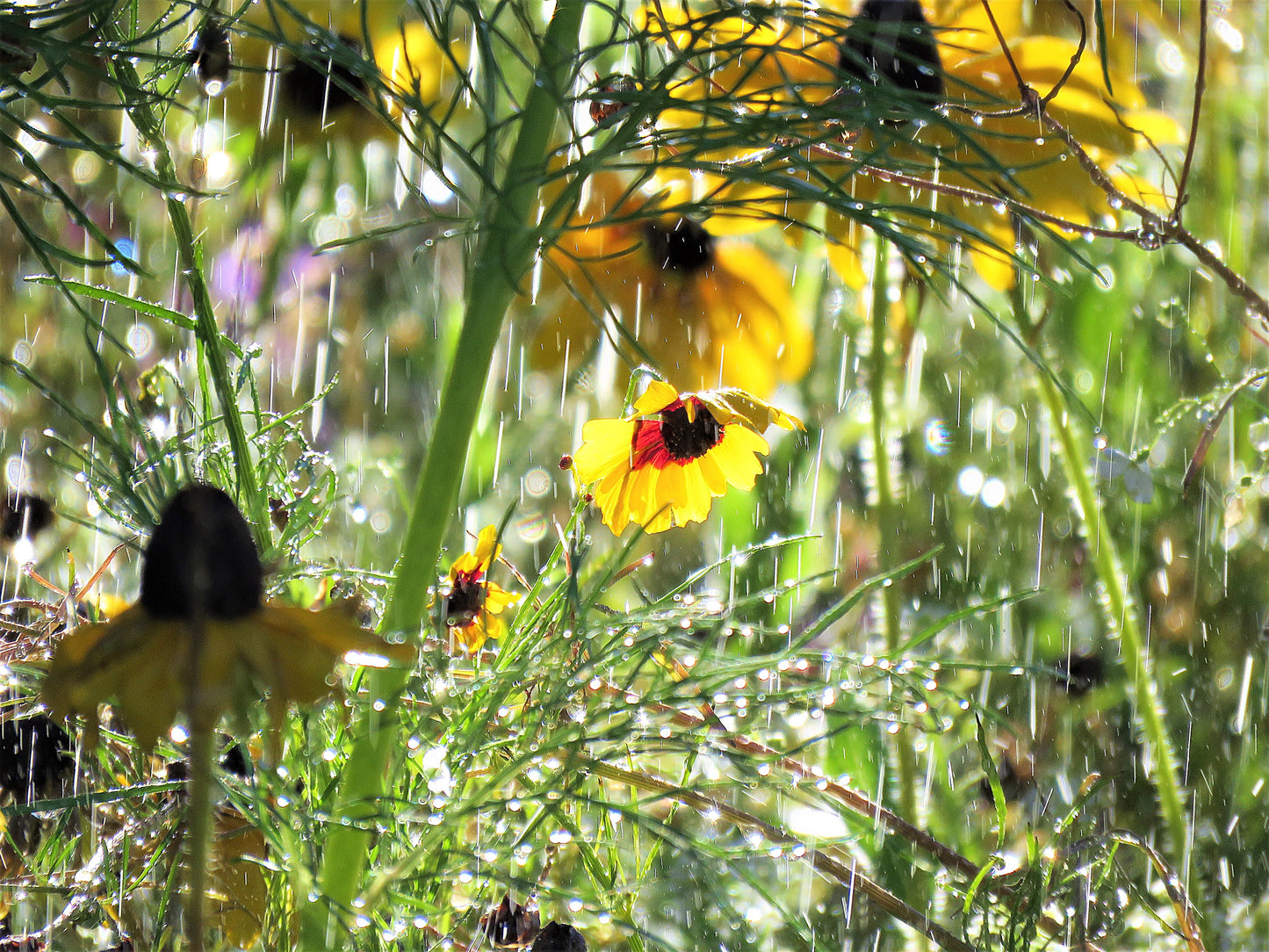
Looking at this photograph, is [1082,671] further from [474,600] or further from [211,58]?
[211,58]

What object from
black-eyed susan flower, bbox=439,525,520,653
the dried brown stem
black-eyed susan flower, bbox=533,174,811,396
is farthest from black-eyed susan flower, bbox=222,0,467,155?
the dried brown stem

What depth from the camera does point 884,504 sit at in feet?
1.81

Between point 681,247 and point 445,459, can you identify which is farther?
point 681,247

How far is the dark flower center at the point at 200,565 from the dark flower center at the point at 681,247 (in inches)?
15.8

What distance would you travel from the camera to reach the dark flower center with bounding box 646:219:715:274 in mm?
634

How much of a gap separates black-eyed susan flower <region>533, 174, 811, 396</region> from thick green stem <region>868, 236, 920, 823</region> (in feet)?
0.15

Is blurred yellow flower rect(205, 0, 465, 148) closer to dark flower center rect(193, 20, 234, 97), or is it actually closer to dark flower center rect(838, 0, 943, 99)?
dark flower center rect(193, 20, 234, 97)

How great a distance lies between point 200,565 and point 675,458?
0.26 m

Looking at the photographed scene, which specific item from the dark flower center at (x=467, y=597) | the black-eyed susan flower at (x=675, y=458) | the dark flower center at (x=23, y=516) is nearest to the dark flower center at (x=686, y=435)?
the black-eyed susan flower at (x=675, y=458)

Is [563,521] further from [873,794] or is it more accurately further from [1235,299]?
[1235,299]

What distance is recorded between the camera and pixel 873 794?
0.59 meters

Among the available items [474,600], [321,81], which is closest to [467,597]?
[474,600]

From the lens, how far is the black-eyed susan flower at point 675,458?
0.45 meters

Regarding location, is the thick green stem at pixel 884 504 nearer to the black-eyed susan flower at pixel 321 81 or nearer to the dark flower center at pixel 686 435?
the dark flower center at pixel 686 435
